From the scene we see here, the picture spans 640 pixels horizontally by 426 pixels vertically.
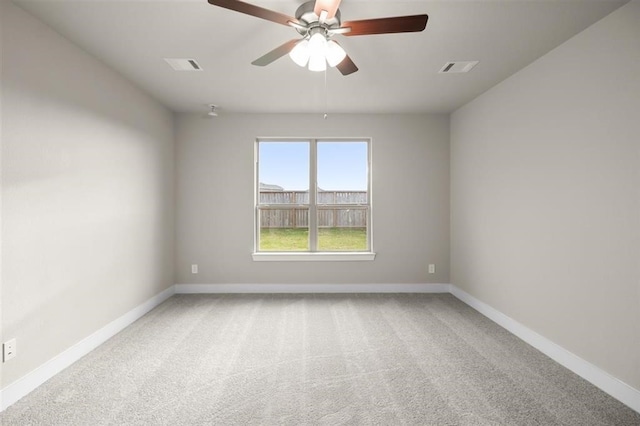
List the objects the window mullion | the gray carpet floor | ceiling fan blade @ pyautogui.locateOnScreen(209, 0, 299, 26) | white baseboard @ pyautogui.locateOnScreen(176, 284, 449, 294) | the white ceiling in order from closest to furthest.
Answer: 1. ceiling fan blade @ pyautogui.locateOnScreen(209, 0, 299, 26)
2. the gray carpet floor
3. the white ceiling
4. white baseboard @ pyautogui.locateOnScreen(176, 284, 449, 294)
5. the window mullion

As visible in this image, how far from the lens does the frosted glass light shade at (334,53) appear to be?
203 centimetres

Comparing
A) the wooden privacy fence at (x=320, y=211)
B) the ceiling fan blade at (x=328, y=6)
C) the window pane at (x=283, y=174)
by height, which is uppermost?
the ceiling fan blade at (x=328, y=6)

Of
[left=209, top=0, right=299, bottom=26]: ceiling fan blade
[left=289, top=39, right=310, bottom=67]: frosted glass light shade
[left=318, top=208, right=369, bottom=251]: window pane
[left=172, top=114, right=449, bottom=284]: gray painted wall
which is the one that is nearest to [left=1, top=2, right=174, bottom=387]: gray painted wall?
[left=172, top=114, right=449, bottom=284]: gray painted wall

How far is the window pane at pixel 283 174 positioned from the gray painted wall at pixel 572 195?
7.78 feet

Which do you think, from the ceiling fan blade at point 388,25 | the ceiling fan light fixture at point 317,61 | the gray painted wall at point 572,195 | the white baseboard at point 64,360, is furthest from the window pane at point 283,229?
the ceiling fan blade at point 388,25

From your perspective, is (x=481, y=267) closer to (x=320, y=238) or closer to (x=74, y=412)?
(x=320, y=238)

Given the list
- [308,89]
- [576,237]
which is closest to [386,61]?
[308,89]

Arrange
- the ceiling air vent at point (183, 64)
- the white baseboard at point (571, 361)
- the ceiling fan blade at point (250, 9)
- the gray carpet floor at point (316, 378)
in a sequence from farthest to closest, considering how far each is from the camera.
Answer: the ceiling air vent at point (183, 64), the white baseboard at point (571, 361), the gray carpet floor at point (316, 378), the ceiling fan blade at point (250, 9)

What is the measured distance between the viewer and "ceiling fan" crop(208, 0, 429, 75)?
171cm

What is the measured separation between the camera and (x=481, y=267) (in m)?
3.73

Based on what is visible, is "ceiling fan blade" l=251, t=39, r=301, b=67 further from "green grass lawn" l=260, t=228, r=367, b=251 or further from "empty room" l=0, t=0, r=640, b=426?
"green grass lawn" l=260, t=228, r=367, b=251

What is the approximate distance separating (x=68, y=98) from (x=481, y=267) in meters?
4.39

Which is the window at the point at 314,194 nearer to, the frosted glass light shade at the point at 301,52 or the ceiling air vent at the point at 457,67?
the ceiling air vent at the point at 457,67

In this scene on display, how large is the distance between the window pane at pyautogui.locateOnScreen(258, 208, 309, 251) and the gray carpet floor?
1352 mm
